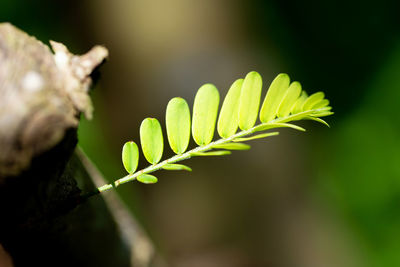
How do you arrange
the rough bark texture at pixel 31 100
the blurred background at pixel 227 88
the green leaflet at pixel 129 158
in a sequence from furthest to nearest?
the blurred background at pixel 227 88, the green leaflet at pixel 129 158, the rough bark texture at pixel 31 100

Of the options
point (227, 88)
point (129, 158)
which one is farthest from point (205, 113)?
point (227, 88)

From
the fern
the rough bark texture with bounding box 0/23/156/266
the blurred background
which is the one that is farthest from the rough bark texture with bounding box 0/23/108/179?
the blurred background

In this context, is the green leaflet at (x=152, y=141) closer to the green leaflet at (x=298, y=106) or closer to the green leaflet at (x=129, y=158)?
the green leaflet at (x=129, y=158)

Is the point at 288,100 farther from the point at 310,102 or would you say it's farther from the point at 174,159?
the point at 174,159

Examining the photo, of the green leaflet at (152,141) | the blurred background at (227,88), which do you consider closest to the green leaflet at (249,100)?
the green leaflet at (152,141)

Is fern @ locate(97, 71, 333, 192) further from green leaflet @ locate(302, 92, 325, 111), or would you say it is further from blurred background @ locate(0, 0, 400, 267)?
blurred background @ locate(0, 0, 400, 267)

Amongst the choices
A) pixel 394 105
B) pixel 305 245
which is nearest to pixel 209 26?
pixel 394 105
